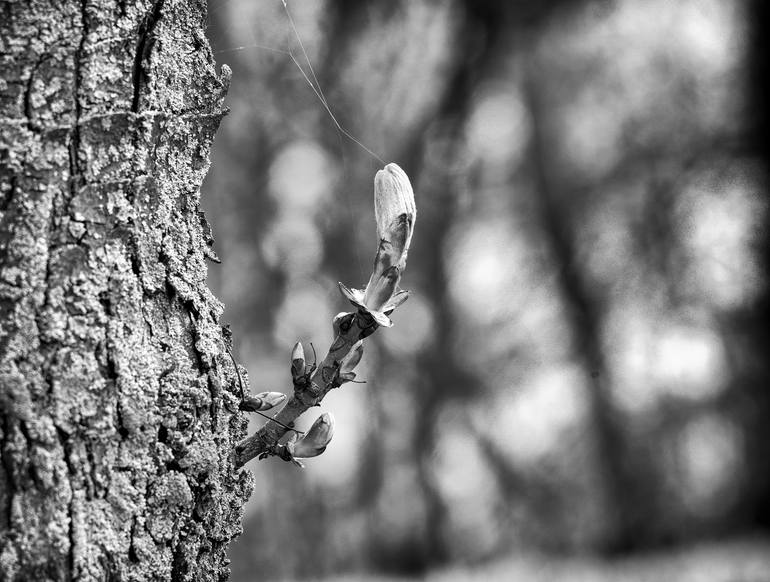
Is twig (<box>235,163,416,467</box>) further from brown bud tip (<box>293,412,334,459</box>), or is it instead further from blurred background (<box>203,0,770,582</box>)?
blurred background (<box>203,0,770,582</box>)

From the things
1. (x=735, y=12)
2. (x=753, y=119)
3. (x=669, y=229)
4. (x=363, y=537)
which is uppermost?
(x=735, y=12)

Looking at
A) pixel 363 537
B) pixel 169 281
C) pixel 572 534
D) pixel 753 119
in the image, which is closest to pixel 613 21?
pixel 753 119

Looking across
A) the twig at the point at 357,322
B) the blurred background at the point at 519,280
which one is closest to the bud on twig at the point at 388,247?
the twig at the point at 357,322

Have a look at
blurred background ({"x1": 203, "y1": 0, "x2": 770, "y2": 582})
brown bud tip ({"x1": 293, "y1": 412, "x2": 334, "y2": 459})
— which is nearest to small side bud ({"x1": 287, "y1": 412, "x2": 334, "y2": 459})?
brown bud tip ({"x1": 293, "y1": 412, "x2": 334, "y2": 459})

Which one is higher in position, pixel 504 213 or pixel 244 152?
pixel 244 152

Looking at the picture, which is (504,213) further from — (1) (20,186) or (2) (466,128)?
(1) (20,186)

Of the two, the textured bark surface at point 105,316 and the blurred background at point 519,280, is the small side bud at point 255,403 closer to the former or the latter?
the textured bark surface at point 105,316

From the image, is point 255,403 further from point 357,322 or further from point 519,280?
point 519,280
